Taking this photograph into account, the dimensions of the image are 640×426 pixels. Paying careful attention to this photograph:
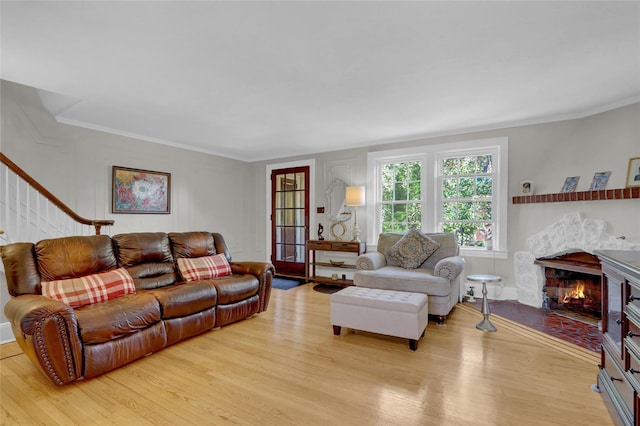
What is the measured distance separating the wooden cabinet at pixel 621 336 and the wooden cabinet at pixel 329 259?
3141 mm

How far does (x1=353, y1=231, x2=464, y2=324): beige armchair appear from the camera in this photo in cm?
324

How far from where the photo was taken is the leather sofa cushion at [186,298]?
→ 2705 millimetres

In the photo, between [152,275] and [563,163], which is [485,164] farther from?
[152,275]

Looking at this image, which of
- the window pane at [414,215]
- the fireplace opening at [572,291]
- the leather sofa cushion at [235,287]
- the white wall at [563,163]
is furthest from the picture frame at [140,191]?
the fireplace opening at [572,291]

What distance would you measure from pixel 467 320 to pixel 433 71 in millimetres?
2600

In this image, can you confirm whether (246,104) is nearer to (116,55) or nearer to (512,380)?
(116,55)

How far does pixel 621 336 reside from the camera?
1661 mm

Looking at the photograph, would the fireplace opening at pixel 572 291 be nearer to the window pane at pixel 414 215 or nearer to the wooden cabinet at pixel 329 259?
the window pane at pixel 414 215

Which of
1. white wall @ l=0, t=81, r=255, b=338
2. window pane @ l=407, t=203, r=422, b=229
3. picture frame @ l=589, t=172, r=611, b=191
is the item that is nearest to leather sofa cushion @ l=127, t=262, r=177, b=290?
white wall @ l=0, t=81, r=255, b=338

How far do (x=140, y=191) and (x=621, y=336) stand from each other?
5294 mm

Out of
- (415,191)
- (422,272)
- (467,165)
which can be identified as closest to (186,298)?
(422,272)

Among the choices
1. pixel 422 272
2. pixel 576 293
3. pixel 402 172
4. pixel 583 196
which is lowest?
pixel 576 293

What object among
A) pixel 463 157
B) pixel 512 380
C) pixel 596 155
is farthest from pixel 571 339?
pixel 463 157

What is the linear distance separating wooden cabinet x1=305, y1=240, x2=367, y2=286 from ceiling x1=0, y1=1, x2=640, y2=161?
1.90 m
